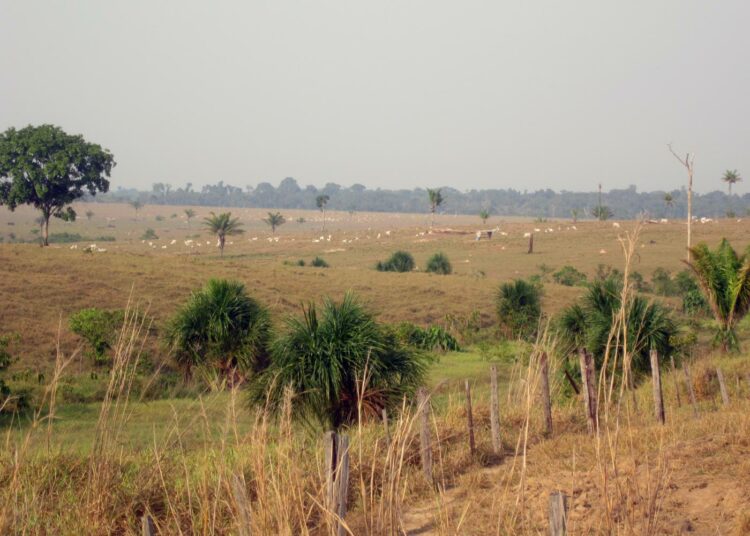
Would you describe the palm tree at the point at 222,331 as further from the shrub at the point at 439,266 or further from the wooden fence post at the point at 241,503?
the shrub at the point at 439,266

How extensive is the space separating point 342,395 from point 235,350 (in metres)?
8.42

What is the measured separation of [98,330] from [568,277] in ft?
130

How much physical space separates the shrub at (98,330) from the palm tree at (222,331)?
9.33ft

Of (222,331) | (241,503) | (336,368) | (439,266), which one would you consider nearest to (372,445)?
(336,368)

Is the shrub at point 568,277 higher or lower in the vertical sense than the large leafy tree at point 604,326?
lower

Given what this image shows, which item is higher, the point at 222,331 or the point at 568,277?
the point at 222,331

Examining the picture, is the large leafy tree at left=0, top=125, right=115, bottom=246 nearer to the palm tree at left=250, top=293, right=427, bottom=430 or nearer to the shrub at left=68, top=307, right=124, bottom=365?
the shrub at left=68, top=307, right=124, bottom=365

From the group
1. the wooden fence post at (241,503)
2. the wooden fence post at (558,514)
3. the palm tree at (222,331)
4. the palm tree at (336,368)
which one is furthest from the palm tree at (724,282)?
the wooden fence post at (241,503)

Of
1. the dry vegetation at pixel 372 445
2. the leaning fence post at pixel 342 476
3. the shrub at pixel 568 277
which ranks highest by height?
the leaning fence post at pixel 342 476

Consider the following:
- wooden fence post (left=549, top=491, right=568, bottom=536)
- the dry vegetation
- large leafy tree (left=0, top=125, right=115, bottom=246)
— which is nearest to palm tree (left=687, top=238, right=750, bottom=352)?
the dry vegetation

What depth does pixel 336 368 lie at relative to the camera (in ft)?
41.6

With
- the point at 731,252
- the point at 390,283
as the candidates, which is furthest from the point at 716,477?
the point at 390,283

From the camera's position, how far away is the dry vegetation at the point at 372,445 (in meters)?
4.08

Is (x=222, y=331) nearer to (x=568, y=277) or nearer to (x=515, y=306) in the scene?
(x=515, y=306)
